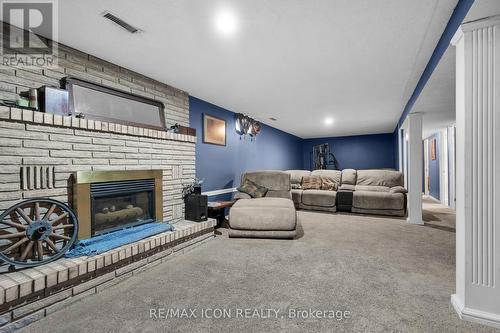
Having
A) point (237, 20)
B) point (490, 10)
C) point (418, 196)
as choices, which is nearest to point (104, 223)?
point (237, 20)

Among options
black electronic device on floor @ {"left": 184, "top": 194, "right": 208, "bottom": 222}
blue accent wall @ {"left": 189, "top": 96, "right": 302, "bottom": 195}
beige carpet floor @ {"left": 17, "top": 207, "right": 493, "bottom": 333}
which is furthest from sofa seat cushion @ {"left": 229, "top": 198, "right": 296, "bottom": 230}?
blue accent wall @ {"left": 189, "top": 96, "right": 302, "bottom": 195}

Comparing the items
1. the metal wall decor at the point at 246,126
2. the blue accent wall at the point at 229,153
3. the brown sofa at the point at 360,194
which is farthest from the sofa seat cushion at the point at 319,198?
the metal wall decor at the point at 246,126

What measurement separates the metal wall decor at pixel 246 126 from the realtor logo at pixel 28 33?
3.22 metres

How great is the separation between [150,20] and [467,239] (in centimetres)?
280

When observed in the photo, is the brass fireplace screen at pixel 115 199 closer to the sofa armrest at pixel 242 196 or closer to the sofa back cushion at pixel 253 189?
the sofa armrest at pixel 242 196

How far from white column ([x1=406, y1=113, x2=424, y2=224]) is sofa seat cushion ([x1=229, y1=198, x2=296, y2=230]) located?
93.0 inches

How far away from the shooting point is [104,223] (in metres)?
2.36

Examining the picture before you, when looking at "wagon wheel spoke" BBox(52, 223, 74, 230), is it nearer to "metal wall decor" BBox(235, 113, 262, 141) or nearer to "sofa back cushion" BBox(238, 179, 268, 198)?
"sofa back cushion" BBox(238, 179, 268, 198)

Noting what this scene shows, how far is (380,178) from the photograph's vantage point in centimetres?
521

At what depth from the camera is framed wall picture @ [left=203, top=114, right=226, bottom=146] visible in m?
4.00

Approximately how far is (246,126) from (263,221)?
8.63 feet

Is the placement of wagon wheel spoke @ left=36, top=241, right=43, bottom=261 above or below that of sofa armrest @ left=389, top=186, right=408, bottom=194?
below

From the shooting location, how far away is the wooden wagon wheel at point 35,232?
5.39ft

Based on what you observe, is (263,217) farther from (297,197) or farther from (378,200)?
(378,200)
